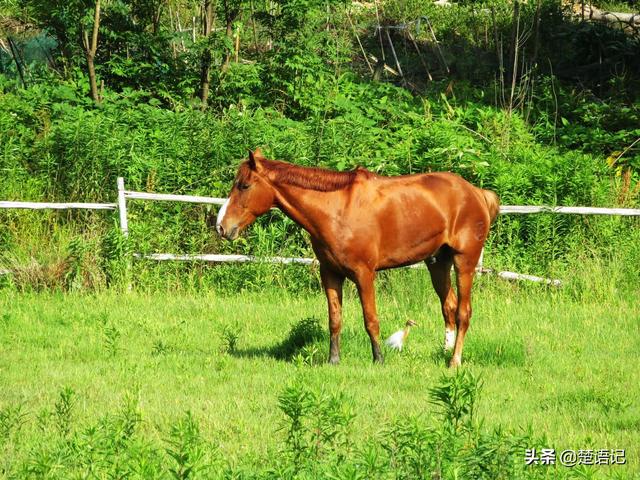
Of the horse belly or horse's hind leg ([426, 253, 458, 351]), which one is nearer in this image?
the horse belly

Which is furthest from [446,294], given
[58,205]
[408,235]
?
[58,205]

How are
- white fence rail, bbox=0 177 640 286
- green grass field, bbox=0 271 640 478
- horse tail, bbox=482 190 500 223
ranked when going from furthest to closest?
white fence rail, bbox=0 177 640 286
horse tail, bbox=482 190 500 223
green grass field, bbox=0 271 640 478

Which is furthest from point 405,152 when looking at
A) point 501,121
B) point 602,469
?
point 602,469

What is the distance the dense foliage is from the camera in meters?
13.6

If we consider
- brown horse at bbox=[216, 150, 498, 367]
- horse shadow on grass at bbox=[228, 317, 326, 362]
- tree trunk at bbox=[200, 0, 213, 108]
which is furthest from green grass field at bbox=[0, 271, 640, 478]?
tree trunk at bbox=[200, 0, 213, 108]

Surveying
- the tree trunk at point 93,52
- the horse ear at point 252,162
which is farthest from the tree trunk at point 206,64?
the horse ear at point 252,162

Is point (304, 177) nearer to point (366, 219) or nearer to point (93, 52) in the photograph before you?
point (366, 219)

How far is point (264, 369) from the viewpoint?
9.52m

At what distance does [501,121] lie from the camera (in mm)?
16188

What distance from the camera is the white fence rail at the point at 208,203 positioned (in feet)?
43.2

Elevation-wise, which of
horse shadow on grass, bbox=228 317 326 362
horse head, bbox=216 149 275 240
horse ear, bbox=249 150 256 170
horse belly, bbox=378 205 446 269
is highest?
horse ear, bbox=249 150 256 170

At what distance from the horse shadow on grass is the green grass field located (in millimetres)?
48

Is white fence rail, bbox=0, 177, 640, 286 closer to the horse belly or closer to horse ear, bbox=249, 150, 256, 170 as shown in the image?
the horse belly

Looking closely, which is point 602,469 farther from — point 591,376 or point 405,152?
point 405,152
